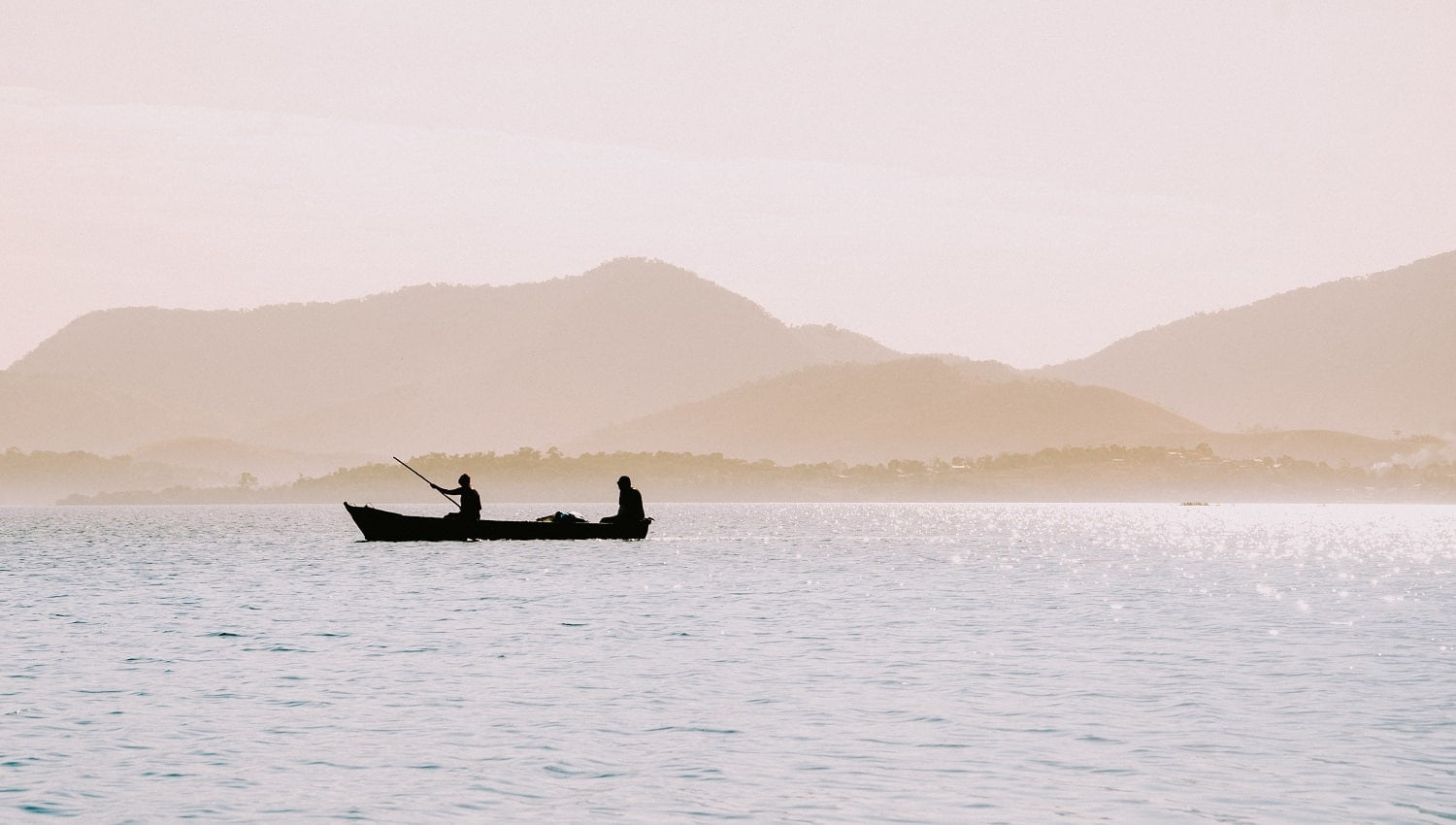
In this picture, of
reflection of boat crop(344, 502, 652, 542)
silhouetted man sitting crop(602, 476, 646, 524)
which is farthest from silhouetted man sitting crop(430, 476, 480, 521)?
silhouetted man sitting crop(602, 476, 646, 524)

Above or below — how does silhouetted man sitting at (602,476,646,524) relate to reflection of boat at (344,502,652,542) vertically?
above

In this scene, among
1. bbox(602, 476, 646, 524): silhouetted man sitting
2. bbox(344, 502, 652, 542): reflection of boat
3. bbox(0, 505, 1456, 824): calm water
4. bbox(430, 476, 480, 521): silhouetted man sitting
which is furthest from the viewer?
bbox(602, 476, 646, 524): silhouetted man sitting

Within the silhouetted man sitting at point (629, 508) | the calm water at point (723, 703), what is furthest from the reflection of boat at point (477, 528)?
the calm water at point (723, 703)

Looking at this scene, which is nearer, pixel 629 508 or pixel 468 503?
pixel 468 503

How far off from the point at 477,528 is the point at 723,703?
55747mm

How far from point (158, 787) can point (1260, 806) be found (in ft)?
47.2

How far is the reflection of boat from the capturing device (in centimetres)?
8406

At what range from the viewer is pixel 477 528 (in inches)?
3273

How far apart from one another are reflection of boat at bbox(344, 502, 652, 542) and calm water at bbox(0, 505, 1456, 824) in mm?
19066

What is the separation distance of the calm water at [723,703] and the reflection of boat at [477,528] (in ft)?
62.6

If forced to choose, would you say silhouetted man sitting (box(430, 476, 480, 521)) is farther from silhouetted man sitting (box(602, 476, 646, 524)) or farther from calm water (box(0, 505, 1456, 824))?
calm water (box(0, 505, 1456, 824))

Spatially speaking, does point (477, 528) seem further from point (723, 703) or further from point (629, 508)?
point (723, 703)

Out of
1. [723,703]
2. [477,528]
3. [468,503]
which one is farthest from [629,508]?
[723,703]

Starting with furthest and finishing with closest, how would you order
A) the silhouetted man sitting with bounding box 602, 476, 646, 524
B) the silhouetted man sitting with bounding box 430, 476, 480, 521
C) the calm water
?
the silhouetted man sitting with bounding box 602, 476, 646, 524
the silhouetted man sitting with bounding box 430, 476, 480, 521
the calm water
